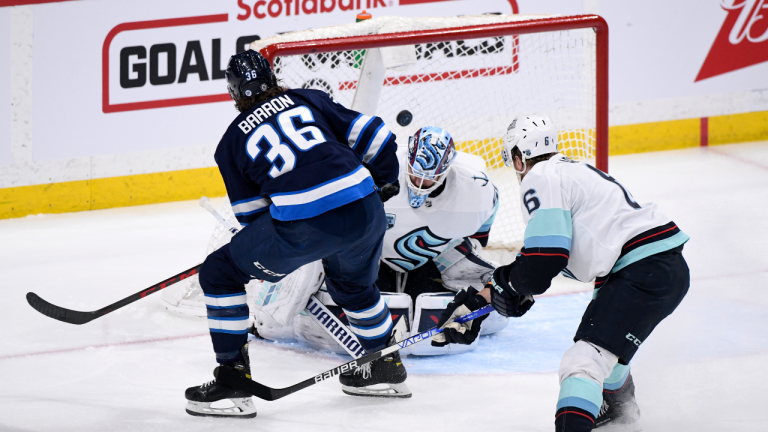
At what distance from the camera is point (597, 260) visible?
2471 mm

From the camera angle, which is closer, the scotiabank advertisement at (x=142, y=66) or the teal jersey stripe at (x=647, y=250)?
the teal jersey stripe at (x=647, y=250)

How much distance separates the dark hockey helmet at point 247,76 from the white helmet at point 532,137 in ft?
2.42

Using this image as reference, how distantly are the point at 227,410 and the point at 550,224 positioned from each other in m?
1.19

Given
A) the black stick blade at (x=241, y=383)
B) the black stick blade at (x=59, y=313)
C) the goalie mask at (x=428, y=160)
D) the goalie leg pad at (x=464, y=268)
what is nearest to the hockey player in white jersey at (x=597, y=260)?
the goalie mask at (x=428, y=160)

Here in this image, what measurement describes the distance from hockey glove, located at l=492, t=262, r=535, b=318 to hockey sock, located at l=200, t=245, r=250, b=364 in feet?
2.46

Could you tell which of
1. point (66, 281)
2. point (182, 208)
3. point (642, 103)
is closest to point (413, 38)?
point (66, 281)

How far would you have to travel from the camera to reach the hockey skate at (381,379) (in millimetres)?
3006

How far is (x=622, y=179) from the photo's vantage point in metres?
5.91

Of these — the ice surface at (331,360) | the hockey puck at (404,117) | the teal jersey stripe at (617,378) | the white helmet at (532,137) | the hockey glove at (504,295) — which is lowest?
the ice surface at (331,360)

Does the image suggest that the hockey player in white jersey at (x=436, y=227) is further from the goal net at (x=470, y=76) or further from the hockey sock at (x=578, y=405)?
the hockey sock at (x=578, y=405)

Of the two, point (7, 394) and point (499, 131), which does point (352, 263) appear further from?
point (499, 131)

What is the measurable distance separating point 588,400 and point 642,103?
4.44 meters

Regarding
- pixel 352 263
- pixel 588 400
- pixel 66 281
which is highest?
pixel 352 263

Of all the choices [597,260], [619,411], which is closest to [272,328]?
[619,411]
